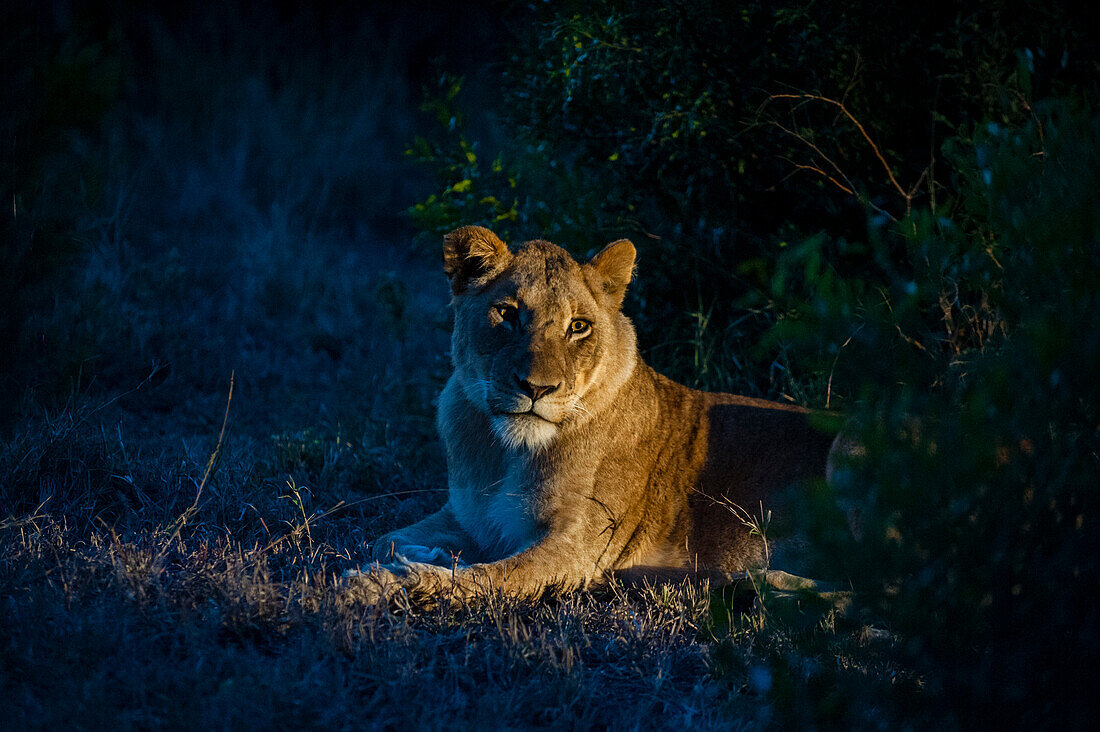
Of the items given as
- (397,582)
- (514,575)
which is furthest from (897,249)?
(397,582)

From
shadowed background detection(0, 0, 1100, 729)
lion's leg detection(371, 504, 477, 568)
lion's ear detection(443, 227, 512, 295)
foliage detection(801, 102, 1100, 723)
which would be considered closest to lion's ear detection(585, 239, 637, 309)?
lion's ear detection(443, 227, 512, 295)

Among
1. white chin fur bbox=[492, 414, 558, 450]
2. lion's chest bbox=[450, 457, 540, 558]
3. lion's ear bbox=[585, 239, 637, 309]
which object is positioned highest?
lion's ear bbox=[585, 239, 637, 309]

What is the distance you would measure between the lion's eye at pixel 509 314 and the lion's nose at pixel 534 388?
301 mm

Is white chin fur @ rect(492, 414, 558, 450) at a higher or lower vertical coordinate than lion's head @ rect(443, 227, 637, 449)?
lower

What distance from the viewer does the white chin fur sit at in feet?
13.0

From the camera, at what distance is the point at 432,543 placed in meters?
4.42

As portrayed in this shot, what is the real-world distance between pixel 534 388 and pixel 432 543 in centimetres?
100

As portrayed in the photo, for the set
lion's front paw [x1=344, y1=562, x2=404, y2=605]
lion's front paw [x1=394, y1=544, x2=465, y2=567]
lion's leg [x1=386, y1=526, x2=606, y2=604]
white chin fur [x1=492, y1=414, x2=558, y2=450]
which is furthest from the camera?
lion's front paw [x1=394, y1=544, x2=465, y2=567]

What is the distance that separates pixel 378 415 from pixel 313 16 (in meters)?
Answer: 8.80

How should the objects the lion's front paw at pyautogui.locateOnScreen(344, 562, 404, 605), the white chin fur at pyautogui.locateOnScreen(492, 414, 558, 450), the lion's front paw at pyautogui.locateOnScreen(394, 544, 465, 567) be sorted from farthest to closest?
the lion's front paw at pyautogui.locateOnScreen(394, 544, 465, 567)
the white chin fur at pyautogui.locateOnScreen(492, 414, 558, 450)
the lion's front paw at pyautogui.locateOnScreen(344, 562, 404, 605)

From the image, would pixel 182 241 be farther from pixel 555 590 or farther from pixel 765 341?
pixel 765 341

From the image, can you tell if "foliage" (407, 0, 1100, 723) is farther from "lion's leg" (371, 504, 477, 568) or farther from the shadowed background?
"lion's leg" (371, 504, 477, 568)

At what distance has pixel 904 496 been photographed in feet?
6.94

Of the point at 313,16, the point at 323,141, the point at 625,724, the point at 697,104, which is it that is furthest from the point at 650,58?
the point at 313,16
